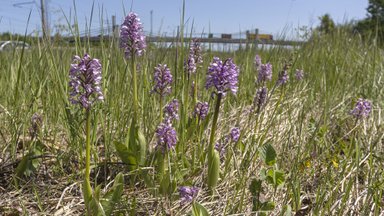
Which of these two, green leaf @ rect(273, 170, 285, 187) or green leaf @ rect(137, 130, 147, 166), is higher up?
green leaf @ rect(137, 130, 147, 166)

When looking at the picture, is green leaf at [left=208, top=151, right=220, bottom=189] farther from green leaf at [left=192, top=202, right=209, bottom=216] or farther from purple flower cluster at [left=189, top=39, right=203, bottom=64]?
purple flower cluster at [left=189, top=39, right=203, bottom=64]

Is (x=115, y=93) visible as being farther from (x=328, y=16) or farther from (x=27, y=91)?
(x=328, y=16)

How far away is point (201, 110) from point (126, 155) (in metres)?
0.44

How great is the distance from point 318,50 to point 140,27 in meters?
3.65

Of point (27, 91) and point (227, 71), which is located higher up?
point (227, 71)

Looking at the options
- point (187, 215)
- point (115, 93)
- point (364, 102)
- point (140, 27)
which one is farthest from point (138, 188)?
point (364, 102)

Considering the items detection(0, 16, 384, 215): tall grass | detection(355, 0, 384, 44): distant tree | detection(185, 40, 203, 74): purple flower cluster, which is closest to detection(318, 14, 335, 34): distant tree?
detection(355, 0, 384, 44): distant tree

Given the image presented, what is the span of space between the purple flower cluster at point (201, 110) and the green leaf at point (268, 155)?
1.15ft

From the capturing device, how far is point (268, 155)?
1.64 m

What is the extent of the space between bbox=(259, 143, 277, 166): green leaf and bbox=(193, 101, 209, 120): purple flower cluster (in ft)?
1.15

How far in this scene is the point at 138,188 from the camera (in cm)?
171

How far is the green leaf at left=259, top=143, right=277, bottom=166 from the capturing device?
1636 mm

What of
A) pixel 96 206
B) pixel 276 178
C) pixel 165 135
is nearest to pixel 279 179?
pixel 276 178

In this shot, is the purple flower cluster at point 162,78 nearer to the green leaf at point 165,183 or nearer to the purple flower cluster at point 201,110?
the purple flower cluster at point 201,110
